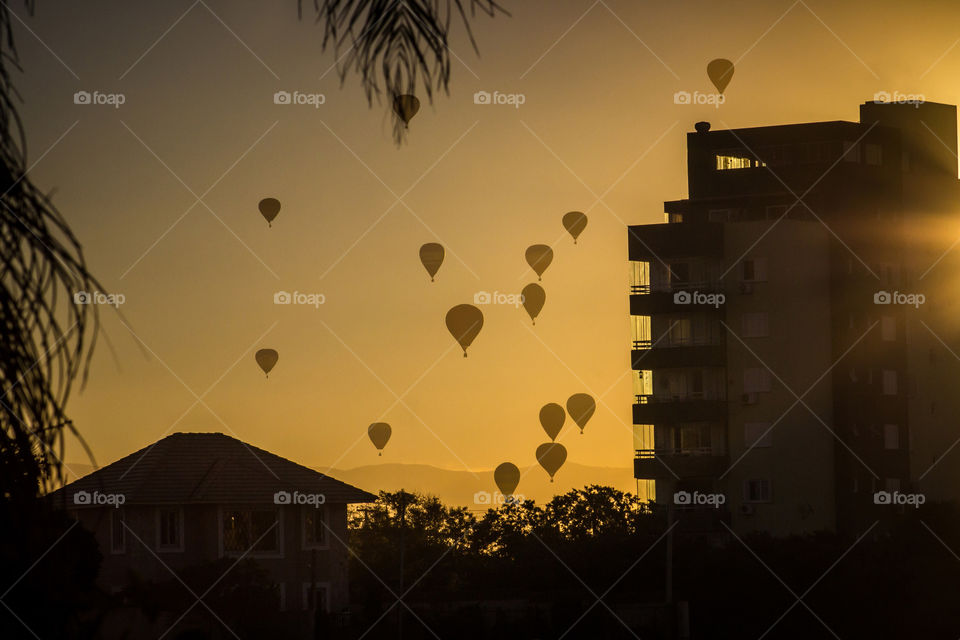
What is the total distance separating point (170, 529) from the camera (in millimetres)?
43719

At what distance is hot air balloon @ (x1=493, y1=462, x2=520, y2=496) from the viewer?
59812mm

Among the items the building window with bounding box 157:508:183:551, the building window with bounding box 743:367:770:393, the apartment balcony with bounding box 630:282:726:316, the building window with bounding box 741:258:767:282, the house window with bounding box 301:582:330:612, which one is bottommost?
the house window with bounding box 301:582:330:612

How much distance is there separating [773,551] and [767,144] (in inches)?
835

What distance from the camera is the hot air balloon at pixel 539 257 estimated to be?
50.0 metres

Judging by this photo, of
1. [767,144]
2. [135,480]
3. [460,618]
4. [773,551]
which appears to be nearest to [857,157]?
[767,144]

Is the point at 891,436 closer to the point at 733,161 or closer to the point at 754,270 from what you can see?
the point at 754,270

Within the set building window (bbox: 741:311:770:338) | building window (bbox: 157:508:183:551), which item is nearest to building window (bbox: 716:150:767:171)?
building window (bbox: 741:311:770:338)

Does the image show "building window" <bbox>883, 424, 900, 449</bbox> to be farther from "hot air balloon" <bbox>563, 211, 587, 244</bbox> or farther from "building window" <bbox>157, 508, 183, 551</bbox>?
"building window" <bbox>157, 508, 183, 551</bbox>

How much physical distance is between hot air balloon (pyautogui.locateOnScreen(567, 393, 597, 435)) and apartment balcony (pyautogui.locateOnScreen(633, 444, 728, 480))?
2992mm

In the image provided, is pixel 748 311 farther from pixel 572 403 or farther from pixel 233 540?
pixel 233 540

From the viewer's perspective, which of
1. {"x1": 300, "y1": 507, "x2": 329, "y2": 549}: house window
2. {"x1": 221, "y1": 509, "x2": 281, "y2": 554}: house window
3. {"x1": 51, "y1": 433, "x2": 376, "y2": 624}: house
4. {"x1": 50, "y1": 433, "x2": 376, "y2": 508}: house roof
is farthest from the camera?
{"x1": 300, "y1": 507, "x2": 329, "y2": 549}: house window

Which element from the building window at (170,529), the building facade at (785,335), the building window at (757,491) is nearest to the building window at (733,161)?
the building facade at (785,335)

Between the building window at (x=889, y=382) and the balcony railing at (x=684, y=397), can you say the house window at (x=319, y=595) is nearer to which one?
the balcony railing at (x=684, y=397)

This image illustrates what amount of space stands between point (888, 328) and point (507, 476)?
65.4 feet
